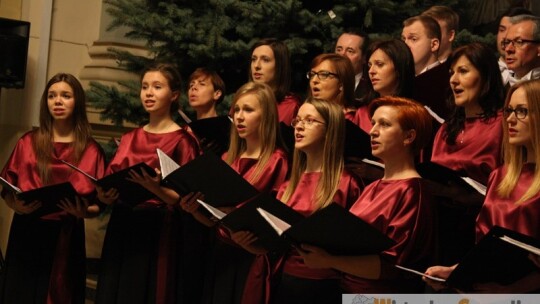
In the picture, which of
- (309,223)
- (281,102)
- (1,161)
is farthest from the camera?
(1,161)

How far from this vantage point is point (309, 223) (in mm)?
2691

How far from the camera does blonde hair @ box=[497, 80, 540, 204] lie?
2.71m

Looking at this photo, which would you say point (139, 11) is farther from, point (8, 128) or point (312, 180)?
point (312, 180)

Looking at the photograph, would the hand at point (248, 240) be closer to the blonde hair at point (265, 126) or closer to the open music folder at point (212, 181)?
the open music folder at point (212, 181)

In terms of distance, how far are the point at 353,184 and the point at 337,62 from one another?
76cm

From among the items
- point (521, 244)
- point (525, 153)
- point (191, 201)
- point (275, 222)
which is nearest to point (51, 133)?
point (191, 201)

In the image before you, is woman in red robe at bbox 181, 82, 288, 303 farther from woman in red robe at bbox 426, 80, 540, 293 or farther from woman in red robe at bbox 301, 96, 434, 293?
woman in red robe at bbox 426, 80, 540, 293

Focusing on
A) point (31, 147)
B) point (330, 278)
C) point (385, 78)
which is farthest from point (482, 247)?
point (31, 147)

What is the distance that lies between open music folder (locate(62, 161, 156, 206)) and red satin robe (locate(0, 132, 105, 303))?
35 centimetres

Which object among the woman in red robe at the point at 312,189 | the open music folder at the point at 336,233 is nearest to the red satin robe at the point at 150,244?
the woman in red robe at the point at 312,189

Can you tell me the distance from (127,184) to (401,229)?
1332 millimetres

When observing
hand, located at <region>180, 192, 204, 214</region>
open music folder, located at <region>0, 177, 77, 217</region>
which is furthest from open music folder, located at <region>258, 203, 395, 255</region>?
open music folder, located at <region>0, 177, 77, 217</region>

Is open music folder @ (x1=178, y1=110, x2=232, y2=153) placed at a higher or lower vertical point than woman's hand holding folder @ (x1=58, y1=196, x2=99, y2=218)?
higher

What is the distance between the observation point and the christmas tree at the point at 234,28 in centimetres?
506
